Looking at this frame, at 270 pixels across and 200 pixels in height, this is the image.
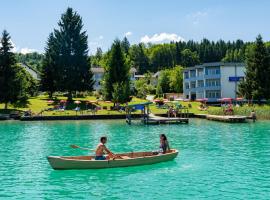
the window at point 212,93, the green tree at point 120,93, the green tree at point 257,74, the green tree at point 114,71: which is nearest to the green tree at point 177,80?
the window at point 212,93

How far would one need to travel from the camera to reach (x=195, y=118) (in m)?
81.2

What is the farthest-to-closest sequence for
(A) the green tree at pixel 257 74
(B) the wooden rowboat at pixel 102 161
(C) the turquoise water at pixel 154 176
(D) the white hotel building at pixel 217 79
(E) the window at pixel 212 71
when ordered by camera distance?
(E) the window at pixel 212 71
(D) the white hotel building at pixel 217 79
(A) the green tree at pixel 257 74
(B) the wooden rowboat at pixel 102 161
(C) the turquoise water at pixel 154 176

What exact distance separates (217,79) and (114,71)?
37.3 metres

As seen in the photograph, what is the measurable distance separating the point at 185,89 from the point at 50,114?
210 ft

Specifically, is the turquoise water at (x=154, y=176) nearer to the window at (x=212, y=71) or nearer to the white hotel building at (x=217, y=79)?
the white hotel building at (x=217, y=79)

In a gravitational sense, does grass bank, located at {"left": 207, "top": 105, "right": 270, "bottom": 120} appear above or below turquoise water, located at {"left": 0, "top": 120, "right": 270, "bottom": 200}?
above

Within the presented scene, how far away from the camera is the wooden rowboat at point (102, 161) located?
25.5m

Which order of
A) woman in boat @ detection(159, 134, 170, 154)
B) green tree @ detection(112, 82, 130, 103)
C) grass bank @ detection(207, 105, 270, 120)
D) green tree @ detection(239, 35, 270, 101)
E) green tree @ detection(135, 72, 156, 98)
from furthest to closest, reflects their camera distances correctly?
green tree @ detection(135, 72, 156, 98) → green tree @ detection(112, 82, 130, 103) → green tree @ detection(239, 35, 270, 101) → grass bank @ detection(207, 105, 270, 120) → woman in boat @ detection(159, 134, 170, 154)

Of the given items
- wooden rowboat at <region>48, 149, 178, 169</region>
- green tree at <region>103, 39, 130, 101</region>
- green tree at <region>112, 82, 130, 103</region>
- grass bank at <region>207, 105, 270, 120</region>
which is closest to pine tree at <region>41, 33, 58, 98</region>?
green tree at <region>103, 39, 130, 101</region>

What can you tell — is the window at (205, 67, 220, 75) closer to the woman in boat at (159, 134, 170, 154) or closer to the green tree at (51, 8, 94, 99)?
the green tree at (51, 8, 94, 99)

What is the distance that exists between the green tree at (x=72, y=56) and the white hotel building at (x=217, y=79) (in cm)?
3842

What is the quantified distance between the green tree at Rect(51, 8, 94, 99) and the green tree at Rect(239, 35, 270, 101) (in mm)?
39820

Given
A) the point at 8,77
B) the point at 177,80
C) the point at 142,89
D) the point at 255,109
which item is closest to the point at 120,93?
the point at 8,77

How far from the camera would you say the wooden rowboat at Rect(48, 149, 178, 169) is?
2547 cm
